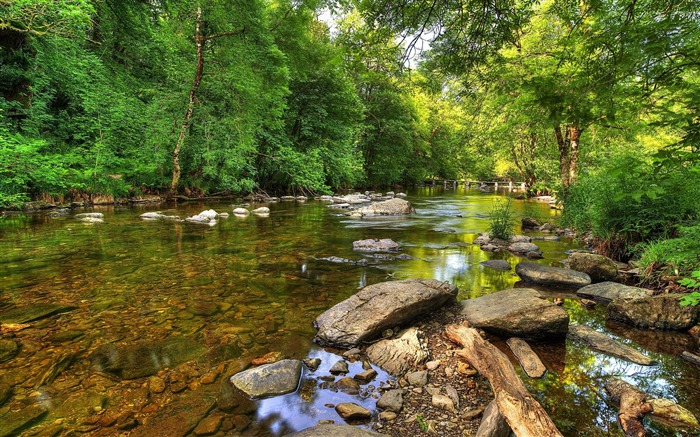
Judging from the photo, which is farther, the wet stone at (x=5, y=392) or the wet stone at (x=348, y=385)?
the wet stone at (x=348, y=385)

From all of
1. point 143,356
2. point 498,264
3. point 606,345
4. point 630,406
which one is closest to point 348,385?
point 143,356

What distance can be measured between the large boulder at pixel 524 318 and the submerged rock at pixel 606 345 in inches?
8.1

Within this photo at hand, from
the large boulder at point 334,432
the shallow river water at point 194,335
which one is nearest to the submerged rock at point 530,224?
the shallow river water at point 194,335

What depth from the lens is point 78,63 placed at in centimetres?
1501

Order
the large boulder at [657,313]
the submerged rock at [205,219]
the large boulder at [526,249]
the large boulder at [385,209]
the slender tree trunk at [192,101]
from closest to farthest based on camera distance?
the large boulder at [657,313]
the large boulder at [526,249]
the submerged rock at [205,219]
the large boulder at [385,209]
the slender tree trunk at [192,101]

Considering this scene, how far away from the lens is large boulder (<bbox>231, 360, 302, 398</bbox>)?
9.29 ft

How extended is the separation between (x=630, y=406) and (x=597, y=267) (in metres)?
4.19

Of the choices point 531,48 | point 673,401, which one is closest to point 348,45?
point 673,401

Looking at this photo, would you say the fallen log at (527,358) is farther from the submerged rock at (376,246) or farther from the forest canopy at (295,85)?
the submerged rock at (376,246)

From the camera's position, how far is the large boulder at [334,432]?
219 cm

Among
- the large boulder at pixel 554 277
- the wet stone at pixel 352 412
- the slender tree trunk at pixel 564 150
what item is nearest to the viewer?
the wet stone at pixel 352 412

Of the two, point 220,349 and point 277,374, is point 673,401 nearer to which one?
point 277,374

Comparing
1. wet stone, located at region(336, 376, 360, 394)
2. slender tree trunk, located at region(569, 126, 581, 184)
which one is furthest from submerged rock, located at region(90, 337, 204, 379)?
A: slender tree trunk, located at region(569, 126, 581, 184)

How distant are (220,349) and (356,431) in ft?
6.23
